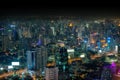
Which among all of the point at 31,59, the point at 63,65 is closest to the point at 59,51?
the point at 63,65

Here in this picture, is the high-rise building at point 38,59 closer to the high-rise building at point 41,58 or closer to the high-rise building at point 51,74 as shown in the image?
the high-rise building at point 41,58

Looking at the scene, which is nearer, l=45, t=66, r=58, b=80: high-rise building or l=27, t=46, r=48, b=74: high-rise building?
l=45, t=66, r=58, b=80: high-rise building

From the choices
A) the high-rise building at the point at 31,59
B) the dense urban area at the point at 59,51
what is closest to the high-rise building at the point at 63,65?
the dense urban area at the point at 59,51

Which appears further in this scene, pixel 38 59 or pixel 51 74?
pixel 38 59

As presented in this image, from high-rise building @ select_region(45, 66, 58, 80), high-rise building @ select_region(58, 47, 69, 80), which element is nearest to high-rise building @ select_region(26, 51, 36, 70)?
high-rise building @ select_region(45, 66, 58, 80)

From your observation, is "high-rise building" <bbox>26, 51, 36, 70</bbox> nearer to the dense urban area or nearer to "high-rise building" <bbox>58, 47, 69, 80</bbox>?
the dense urban area

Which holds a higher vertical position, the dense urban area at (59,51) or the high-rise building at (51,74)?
the dense urban area at (59,51)

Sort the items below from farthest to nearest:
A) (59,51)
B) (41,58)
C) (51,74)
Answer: (59,51), (41,58), (51,74)

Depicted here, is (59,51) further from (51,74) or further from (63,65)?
(51,74)
